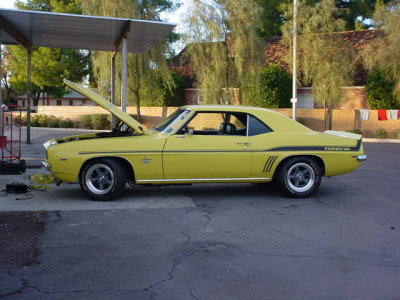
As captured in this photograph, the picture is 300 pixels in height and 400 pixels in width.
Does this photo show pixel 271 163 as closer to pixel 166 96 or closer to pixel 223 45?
pixel 223 45

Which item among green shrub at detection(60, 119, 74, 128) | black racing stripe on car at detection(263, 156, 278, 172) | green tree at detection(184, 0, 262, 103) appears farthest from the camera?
green shrub at detection(60, 119, 74, 128)

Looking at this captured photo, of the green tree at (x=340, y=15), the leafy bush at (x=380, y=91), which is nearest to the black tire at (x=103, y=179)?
the leafy bush at (x=380, y=91)

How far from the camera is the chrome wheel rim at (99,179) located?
25.8 feet

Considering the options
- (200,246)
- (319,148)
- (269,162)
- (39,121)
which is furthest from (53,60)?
(200,246)

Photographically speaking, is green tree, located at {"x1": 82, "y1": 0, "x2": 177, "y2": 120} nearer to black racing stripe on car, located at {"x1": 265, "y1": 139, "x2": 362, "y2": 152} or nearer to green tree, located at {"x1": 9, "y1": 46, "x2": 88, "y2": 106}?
green tree, located at {"x1": 9, "y1": 46, "x2": 88, "y2": 106}

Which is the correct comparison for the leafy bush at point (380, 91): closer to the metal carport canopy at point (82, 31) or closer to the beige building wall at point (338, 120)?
the beige building wall at point (338, 120)

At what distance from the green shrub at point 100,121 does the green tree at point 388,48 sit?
1693cm

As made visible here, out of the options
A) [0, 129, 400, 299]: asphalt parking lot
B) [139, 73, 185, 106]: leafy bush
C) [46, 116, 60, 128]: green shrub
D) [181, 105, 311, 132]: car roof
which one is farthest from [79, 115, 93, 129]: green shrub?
[181, 105, 311, 132]: car roof

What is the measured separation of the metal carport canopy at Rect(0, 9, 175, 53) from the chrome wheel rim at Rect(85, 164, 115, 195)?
4.46m

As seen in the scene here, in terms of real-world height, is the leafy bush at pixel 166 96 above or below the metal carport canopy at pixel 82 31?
above

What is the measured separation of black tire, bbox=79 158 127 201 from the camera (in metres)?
7.84

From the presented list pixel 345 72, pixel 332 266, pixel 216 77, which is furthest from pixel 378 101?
pixel 332 266

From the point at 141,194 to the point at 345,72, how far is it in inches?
852

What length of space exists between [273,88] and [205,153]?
2401cm
